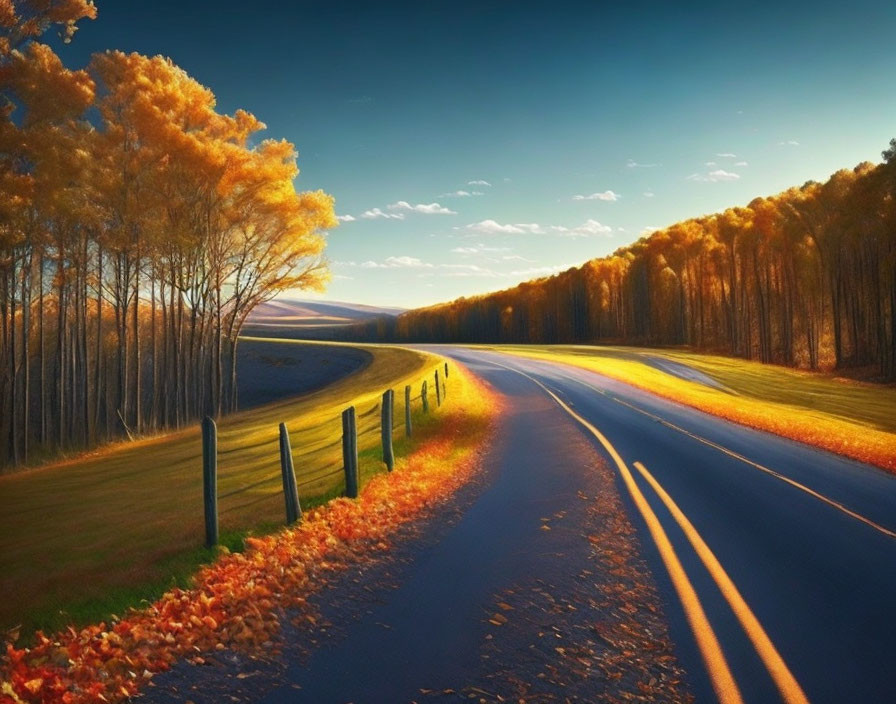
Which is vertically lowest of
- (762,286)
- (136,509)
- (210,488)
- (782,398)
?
(136,509)

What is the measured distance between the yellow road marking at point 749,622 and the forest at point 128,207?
17480 millimetres

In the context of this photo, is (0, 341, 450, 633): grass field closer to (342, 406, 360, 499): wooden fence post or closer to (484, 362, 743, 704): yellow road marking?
(342, 406, 360, 499): wooden fence post

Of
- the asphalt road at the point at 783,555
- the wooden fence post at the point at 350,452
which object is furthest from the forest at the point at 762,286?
the wooden fence post at the point at 350,452

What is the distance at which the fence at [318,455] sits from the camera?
743 cm

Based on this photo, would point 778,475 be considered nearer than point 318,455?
Yes

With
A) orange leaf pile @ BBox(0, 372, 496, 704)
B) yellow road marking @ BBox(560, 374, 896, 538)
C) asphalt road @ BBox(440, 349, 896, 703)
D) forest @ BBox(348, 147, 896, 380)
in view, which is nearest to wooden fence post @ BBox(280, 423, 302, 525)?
orange leaf pile @ BBox(0, 372, 496, 704)

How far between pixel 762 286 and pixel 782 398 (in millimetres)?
32163

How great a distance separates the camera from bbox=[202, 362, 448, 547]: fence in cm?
743

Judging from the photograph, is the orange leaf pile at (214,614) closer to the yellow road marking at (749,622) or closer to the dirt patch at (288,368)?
the yellow road marking at (749,622)

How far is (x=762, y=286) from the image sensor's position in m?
54.7

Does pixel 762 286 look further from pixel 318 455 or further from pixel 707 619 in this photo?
pixel 707 619

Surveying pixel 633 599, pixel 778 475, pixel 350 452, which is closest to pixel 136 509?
pixel 350 452

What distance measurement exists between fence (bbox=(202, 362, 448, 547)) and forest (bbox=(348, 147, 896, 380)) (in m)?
30.6

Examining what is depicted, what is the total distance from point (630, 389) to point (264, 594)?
21223 mm
